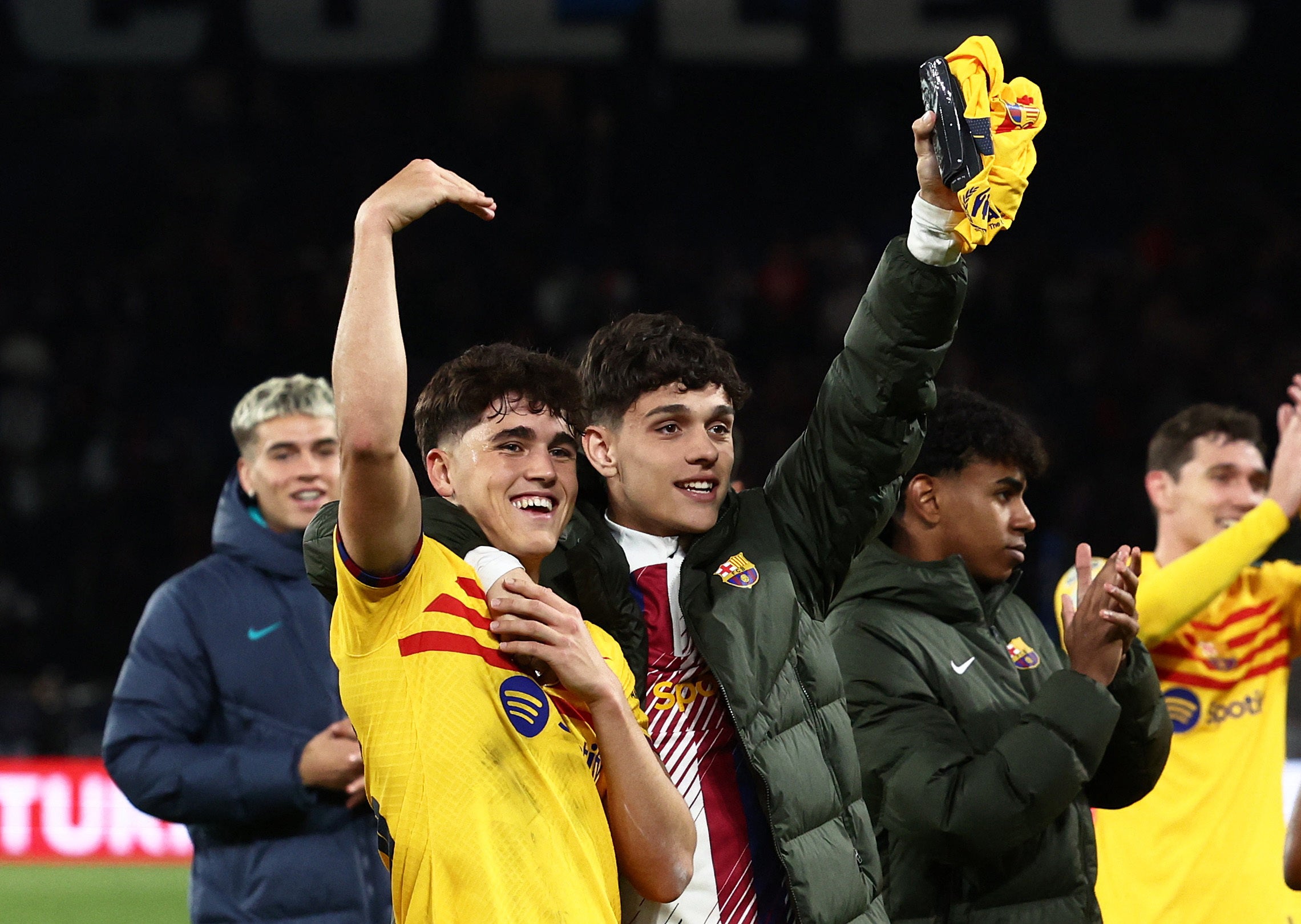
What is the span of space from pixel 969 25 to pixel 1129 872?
9.91 metres

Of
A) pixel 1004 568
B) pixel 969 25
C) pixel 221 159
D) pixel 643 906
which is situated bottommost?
pixel 643 906

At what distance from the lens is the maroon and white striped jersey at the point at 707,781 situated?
2.33 metres

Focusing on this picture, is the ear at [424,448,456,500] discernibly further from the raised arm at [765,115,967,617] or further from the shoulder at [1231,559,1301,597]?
the shoulder at [1231,559,1301,597]

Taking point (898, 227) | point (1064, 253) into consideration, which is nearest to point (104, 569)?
point (898, 227)

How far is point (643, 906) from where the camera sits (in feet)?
7.44

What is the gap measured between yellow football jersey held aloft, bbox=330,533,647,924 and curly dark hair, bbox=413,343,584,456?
0.24 m

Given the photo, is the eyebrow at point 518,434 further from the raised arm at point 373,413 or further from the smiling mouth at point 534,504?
the raised arm at point 373,413

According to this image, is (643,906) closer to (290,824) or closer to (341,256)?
(290,824)

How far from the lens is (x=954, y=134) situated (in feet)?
7.68

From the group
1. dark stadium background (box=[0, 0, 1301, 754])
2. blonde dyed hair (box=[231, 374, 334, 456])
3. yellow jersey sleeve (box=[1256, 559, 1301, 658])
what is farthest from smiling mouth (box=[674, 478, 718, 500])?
dark stadium background (box=[0, 0, 1301, 754])

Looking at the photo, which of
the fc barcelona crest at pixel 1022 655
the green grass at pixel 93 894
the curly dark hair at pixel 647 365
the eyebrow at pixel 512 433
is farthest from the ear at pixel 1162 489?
the green grass at pixel 93 894

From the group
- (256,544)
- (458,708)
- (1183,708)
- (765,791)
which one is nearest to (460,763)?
(458,708)

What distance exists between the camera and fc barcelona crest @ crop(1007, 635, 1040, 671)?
308 centimetres

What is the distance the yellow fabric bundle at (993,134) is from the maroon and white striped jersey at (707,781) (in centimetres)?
73
